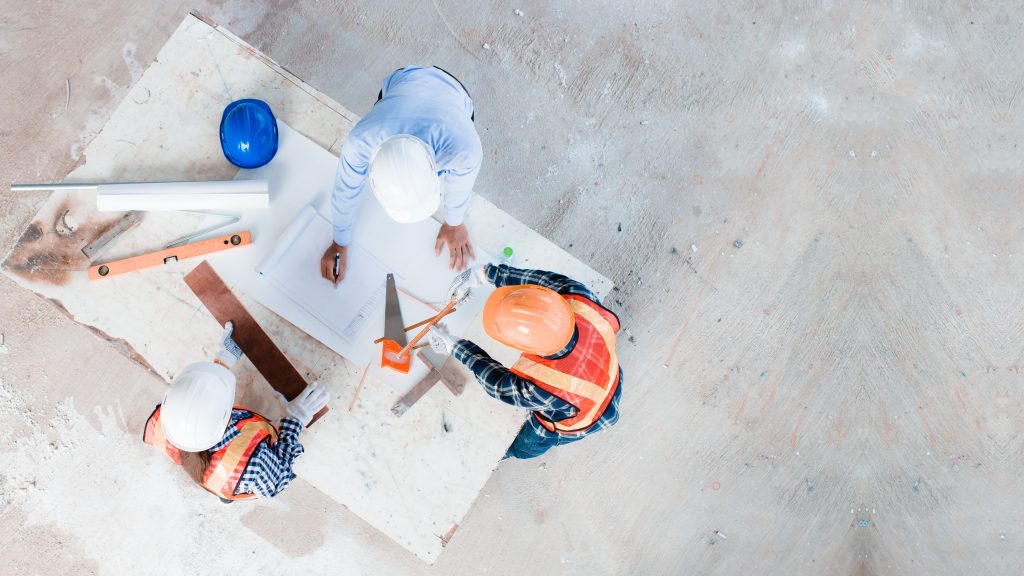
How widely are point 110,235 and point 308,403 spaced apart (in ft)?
3.58

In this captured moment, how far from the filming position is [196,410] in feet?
6.50

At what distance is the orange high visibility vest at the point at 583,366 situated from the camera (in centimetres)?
203

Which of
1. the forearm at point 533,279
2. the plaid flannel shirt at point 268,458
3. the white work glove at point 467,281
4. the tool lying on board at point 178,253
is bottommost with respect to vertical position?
the plaid flannel shirt at point 268,458

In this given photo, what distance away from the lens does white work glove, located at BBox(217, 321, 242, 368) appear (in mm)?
2260

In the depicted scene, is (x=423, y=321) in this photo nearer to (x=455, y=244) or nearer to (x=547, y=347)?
(x=455, y=244)

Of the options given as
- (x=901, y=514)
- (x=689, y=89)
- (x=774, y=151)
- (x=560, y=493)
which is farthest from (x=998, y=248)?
(x=560, y=493)

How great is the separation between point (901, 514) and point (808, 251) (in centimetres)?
141

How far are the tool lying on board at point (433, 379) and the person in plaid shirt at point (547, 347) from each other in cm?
9

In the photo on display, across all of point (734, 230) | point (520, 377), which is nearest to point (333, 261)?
point (520, 377)

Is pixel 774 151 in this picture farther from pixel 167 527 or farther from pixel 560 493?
pixel 167 527

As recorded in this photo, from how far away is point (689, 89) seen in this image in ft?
9.78

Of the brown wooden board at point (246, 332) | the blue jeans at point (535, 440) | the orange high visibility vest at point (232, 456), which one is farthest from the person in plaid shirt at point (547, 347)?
the orange high visibility vest at point (232, 456)

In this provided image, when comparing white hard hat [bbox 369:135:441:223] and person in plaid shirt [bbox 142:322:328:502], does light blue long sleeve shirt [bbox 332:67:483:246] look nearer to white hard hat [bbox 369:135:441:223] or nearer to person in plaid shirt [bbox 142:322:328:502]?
white hard hat [bbox 369:135:441:223]

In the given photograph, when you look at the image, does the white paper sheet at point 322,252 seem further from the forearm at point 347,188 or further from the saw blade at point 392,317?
the forearm at point 347,188
